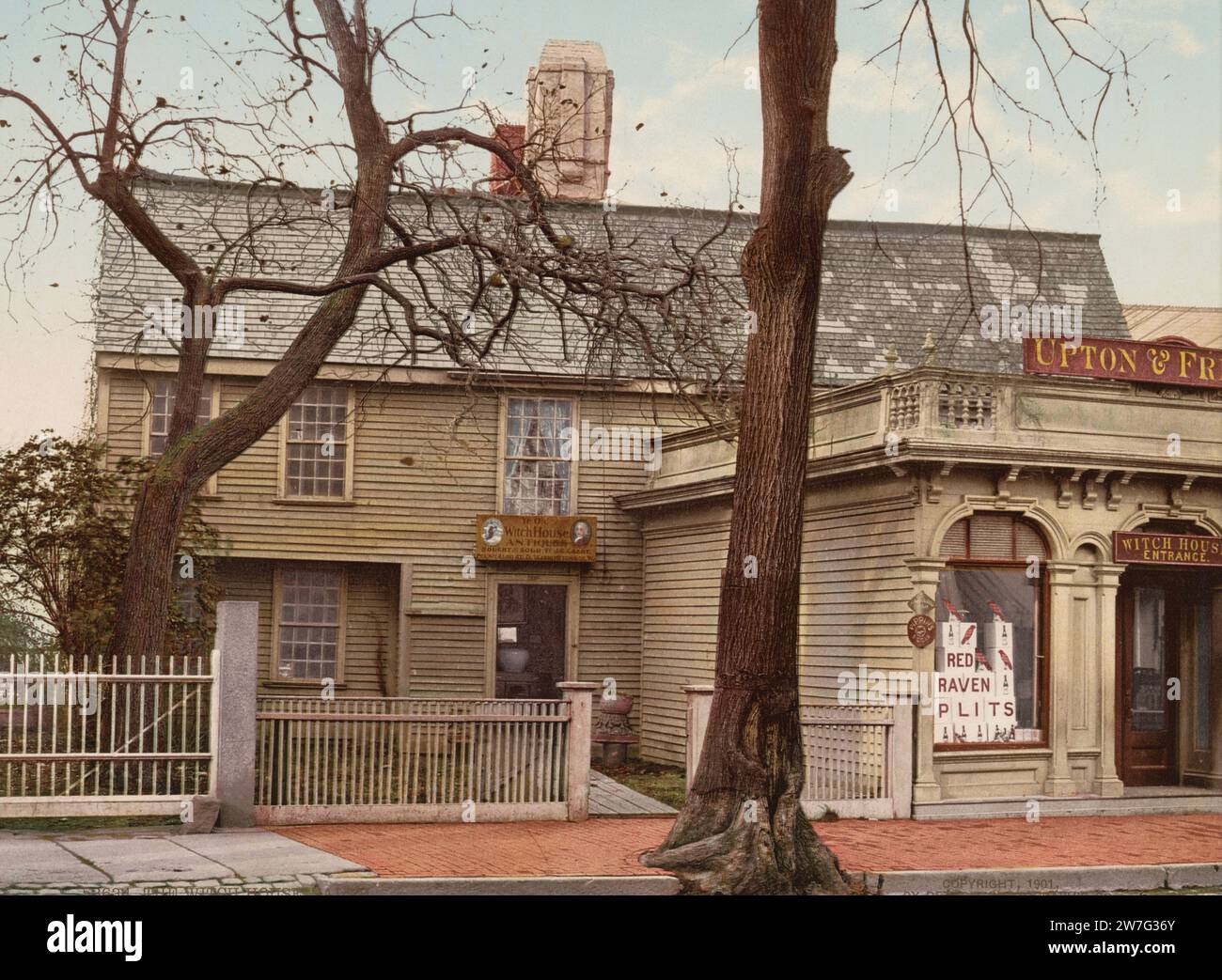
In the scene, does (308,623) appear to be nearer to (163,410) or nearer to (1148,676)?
(163,410)

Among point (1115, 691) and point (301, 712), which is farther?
point (1115, 691)

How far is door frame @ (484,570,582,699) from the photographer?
25453 millimetres

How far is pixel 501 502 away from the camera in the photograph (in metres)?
25.7

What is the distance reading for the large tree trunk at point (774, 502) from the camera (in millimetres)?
12398

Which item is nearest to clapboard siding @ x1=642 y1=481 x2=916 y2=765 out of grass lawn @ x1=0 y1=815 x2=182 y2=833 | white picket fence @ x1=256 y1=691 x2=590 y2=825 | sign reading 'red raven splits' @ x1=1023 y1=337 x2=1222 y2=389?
sign reading 'red raven splits' @ x1=1023 y1=337 x2=1222 y2=389

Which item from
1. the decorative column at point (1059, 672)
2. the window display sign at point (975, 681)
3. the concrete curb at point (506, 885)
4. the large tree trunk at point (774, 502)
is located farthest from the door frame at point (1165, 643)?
the concrete curb at point (506, 885)

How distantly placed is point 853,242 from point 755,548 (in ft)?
57.5

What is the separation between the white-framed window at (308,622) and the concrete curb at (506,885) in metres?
14.6

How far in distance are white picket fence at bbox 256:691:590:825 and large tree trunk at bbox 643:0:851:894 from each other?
3098 mm

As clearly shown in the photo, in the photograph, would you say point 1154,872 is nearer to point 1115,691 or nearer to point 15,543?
point 1115,691

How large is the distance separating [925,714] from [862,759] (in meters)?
0.90

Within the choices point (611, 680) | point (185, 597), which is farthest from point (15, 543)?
point (611, 680)

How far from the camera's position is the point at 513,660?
2634cm

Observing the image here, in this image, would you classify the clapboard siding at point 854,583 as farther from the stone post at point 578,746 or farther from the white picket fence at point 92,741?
the white picket fence at point 92,741
